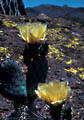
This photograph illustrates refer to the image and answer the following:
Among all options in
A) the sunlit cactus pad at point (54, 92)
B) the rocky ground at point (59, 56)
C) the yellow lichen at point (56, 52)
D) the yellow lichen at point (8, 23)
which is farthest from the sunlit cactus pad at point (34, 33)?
the yellow lichen at point (8, 23)

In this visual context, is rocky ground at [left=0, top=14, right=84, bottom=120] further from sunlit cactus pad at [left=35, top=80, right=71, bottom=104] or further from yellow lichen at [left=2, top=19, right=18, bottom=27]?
sunlit cactus pad at [left=35, top=80, right=71, bottom=104]

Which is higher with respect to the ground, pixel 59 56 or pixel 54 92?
pixel 54 92

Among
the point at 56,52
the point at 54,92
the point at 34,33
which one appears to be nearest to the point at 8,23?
the point at 56,52

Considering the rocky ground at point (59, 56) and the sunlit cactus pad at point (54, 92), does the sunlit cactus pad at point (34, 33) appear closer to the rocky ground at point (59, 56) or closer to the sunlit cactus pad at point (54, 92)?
the sunlit cactus pad at point (54, 92)

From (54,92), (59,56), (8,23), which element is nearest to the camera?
(54,92)

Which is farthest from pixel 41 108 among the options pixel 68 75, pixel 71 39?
pixel 71 39

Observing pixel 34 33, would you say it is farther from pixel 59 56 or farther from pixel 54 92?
pixel 59 56

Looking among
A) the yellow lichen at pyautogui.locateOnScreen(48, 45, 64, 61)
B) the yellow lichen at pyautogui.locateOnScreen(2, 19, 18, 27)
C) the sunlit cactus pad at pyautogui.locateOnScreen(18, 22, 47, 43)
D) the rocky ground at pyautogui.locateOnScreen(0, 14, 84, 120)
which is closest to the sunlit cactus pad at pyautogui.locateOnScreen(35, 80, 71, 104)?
the sunlit cactus pad at pyautogui.locateOnScreen(18, 22, 47, 43)
